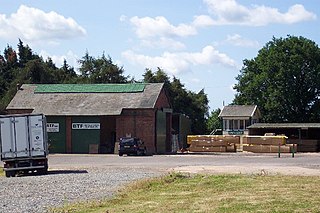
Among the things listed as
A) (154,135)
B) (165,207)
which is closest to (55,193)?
(165,207)

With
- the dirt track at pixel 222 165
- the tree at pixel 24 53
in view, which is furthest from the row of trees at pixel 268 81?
the dirt track at pixel 222 165

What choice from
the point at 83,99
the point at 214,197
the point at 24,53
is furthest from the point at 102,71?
Answer: the point at 214,197

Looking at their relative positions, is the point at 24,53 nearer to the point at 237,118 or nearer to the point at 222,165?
the point at 237,118

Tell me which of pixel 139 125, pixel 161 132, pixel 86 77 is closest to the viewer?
pixel 139 125

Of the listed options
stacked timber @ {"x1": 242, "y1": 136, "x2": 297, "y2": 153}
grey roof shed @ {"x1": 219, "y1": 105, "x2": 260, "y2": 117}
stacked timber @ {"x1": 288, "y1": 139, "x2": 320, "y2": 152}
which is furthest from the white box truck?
grey roof shed @ {"x1": 219, "y1": 105, "x2": 260, "y2": 117}

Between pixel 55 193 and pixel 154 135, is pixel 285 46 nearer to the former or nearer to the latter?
pixel 154 135

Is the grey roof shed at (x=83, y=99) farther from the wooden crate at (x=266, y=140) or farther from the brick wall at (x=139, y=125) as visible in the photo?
the wooden crate at (x=266, y=140)

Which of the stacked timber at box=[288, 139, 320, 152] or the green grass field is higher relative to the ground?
the green grass field

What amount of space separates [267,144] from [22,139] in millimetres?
33859

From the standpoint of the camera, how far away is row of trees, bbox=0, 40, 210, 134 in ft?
288

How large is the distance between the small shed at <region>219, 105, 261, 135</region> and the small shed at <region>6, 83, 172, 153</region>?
12834mm

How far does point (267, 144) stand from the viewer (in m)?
63.2

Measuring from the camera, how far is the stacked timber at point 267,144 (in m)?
61.7

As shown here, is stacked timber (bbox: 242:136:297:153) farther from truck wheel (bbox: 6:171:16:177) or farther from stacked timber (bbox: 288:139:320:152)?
truck wheel (bbox: 6:171:16:177)
